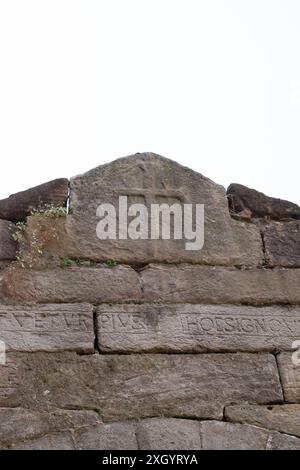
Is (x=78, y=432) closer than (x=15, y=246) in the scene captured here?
Yes

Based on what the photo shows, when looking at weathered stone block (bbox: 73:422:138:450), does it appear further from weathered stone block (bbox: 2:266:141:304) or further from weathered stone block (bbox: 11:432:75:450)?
weathered stone block (bbox: 2:266:141:304)

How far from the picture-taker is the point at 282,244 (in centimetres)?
494

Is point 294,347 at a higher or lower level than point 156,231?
lower

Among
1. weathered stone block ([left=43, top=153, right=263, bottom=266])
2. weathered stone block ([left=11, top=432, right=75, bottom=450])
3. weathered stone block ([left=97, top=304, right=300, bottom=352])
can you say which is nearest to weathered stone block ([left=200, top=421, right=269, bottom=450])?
weathered stone block ([left=97, top=304, right=300, bottom=352])

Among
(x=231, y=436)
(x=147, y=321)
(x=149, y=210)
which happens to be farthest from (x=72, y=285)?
(x=231, y=436)

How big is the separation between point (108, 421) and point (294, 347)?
4.32 feet

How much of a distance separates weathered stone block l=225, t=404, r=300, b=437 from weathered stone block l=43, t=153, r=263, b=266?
1.02 metres

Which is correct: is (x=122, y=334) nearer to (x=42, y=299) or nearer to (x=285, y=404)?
(x=42, y=299)

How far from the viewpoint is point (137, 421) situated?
13.1ft

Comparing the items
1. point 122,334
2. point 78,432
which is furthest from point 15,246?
point 78,432

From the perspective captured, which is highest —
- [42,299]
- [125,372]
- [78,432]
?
[42,299]

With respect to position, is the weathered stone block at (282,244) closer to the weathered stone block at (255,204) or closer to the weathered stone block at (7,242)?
the weathered stone block at (255,204)

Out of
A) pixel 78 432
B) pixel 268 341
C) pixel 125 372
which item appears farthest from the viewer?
pixel 268 341

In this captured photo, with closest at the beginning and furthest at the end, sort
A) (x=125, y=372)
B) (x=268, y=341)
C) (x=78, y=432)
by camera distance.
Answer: (x=78, y=432), (x=125, y=372), (x=268, y=341)
